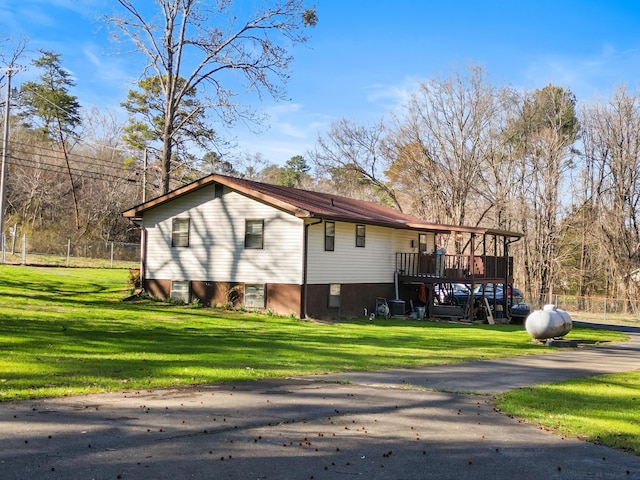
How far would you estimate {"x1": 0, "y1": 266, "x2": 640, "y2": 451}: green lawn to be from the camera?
9820 mm

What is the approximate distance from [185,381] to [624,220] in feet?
142

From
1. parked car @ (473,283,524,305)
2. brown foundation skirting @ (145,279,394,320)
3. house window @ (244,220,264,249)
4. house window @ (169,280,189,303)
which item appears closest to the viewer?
brown foundation skirting @ (145,279,394,320)

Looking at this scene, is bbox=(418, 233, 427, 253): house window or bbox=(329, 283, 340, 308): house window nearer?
bbox=(329, 283, 340, 308): house window

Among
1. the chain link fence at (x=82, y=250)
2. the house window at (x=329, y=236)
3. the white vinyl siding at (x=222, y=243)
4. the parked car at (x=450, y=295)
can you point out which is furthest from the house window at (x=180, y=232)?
the chain link fence at (x=82, y=250)

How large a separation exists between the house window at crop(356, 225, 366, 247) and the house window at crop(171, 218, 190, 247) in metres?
7.11

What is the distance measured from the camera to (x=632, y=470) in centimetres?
645

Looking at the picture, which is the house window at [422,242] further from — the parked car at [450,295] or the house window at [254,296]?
the house window at [254,296]

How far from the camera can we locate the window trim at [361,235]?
2667cm

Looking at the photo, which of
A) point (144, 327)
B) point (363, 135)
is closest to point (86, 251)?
point (363, 135)

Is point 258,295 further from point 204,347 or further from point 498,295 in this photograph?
point 498,295

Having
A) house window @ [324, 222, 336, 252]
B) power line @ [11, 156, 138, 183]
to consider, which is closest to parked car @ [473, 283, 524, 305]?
house window @ [324, 222, 336, 252]

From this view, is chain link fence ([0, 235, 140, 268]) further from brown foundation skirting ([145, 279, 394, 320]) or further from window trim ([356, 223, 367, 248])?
window trim ([356, 223, 367, 248])

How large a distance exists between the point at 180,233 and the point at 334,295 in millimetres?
6914

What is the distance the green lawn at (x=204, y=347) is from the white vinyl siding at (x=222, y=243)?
171 cm
